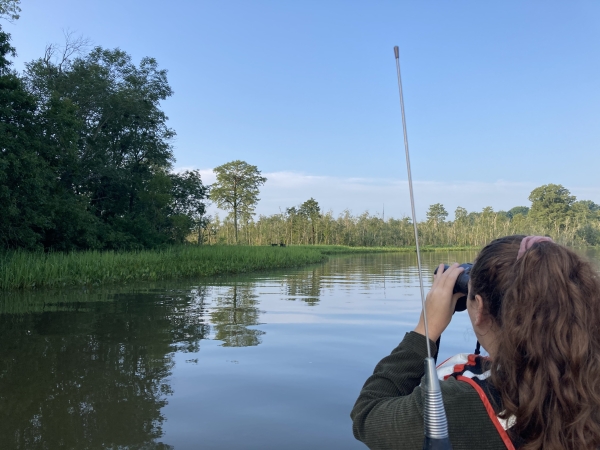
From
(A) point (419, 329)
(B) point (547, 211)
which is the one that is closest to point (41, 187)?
(A) point (419, 329)

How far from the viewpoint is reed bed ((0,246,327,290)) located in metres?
10.0

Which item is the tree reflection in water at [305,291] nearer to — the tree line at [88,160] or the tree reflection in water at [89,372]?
the tree reflection in water at [89,372]

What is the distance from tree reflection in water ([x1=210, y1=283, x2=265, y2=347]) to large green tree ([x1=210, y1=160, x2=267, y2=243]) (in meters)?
32.5

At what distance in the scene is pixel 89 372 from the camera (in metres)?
4.02


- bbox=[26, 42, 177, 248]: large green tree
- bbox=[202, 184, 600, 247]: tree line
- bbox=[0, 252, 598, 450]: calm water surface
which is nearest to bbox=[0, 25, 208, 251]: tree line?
bbox=[26, 42, 177, 248]: large green tree

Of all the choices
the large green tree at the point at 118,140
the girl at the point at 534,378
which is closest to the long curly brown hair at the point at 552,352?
the girl at the point at 534,378

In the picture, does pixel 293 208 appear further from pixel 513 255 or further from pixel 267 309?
pixel 513 255

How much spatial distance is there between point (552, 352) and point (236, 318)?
5.94m

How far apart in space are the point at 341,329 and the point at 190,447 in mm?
3483

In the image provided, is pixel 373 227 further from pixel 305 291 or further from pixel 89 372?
pixel 89 372

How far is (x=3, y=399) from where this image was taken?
11.0 feet

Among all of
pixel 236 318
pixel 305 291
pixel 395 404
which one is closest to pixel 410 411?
pixel 395 404

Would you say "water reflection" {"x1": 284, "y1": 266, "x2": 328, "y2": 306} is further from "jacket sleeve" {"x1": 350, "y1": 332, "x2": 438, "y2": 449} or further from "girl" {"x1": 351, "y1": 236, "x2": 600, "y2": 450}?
"girl" {"x1": 351, "y1": 236, "x2": 600, "y2": 450}

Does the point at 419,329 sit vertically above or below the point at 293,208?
below
